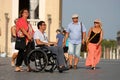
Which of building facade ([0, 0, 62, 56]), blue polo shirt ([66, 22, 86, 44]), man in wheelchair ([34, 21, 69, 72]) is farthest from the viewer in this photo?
building facade ([0, 0, 62, 56])

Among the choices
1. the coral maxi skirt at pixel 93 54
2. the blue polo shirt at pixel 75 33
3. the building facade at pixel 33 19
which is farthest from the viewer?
the building facade at pixel 33 19

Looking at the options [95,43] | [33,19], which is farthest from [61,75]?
[33,19]

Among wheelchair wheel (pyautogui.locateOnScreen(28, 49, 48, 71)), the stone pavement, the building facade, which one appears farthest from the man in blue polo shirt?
the building facade

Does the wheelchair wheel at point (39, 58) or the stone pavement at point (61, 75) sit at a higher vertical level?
the wheelchair wheel at point (39, 58)

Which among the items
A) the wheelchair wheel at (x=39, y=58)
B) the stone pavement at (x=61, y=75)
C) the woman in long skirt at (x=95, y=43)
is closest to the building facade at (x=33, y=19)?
the woman in long skirt at (x=95, y=43)

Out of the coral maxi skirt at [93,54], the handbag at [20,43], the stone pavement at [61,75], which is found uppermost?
the handbag at [20,43]

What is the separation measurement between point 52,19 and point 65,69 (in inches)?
924

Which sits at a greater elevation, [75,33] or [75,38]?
[75,33]

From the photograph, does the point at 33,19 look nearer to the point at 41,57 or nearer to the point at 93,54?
the point at 93,54

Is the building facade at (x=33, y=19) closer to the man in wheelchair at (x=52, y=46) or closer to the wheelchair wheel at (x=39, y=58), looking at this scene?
the man in wheelchair at (x=52, y=46)

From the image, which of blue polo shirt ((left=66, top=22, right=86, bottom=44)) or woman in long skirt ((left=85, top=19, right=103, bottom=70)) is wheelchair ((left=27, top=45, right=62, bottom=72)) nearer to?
blue polo shirt ((left=66, top=22, right=86, bottom=44))

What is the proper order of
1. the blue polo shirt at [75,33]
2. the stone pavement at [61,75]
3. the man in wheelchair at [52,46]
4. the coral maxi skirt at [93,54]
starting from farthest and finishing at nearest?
the coral maxi skirt at [93,54], the blue polo shirt at [75,33], the man in wheelchair at [52,46], the stone pavement at [61,75]

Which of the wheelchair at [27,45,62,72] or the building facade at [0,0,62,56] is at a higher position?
the building facade at [0,0,62,56]

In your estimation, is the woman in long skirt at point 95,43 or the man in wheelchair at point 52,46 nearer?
the man in wheelchair at point 52,46
